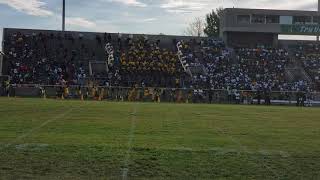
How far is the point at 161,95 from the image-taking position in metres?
46.4

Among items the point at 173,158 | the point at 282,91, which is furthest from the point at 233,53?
the point at 173,158

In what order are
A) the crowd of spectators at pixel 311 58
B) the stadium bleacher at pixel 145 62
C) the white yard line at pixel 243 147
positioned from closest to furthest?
the white yard line at pixel 243 147
the stadium bleacher at pixel 145 62
the crowd of spectators at pixel 311 58

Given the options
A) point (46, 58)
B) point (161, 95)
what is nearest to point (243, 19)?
point (46, 58)

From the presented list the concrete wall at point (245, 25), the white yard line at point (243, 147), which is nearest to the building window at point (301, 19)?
the concrete wall at point (245, 25)

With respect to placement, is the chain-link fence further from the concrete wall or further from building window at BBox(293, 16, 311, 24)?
building window at BBox(293, 16, 311, 24)

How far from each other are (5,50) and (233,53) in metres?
22.5

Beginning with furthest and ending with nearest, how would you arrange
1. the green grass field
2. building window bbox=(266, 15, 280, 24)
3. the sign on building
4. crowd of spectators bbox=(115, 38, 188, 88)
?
the sign on building → building window bbox=(266, 15, 280, 24) → crowd of spectators bbox=(115, 38, 188, 88) → the green grass field

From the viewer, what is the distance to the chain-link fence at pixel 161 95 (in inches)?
1763

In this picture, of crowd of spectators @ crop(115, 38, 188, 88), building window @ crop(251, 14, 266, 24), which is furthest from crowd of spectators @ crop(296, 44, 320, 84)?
crowd of spectators @ crop(115, 38, 188, 88)

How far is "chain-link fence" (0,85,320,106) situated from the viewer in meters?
44.8

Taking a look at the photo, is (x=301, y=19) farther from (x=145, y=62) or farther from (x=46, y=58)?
(x=46, y=58)

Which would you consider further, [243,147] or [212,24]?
[212,24]

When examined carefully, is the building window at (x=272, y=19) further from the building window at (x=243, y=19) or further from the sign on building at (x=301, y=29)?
the building window at (x=243, y=19)

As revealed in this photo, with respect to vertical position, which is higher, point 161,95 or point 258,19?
point 258,19
